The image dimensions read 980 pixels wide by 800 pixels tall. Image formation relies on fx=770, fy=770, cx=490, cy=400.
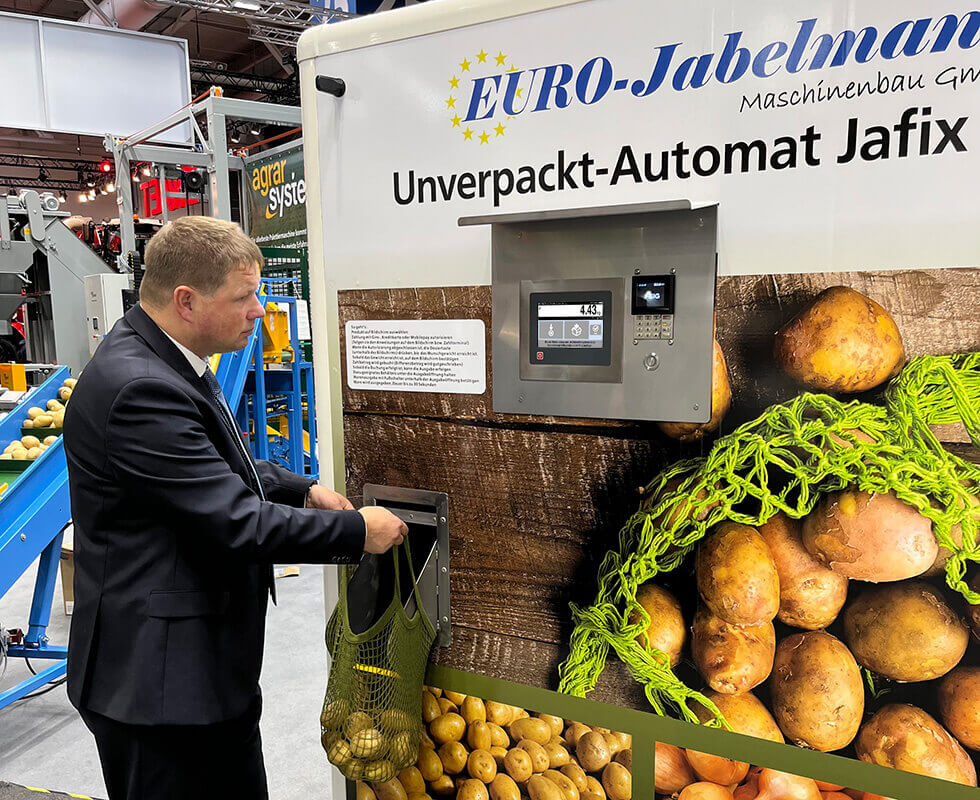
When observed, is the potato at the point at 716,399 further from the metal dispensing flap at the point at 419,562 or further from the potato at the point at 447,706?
the potato at the point at 447,706

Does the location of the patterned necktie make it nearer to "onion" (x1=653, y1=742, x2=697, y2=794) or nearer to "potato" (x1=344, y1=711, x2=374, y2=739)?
"potato" (x1=344, y1=711, x2=374, y2=739)

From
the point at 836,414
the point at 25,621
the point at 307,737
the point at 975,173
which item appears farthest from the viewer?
the point at 25,621

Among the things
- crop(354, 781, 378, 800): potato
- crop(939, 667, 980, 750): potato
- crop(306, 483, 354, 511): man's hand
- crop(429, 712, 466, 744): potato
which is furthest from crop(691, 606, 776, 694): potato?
crop(354, 781, 378, 800): potato

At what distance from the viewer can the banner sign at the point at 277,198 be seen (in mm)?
6266

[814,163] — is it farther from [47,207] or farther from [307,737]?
[47,207]

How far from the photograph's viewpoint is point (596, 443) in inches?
58.9

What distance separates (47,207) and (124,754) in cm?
606

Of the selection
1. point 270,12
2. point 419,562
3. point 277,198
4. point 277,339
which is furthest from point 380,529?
point 270,12

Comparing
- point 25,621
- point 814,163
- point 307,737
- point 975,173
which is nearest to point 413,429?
point 814,163

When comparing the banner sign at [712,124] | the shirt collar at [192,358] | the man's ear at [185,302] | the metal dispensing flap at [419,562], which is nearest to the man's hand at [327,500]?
the metal dispensing flap at [419,562]

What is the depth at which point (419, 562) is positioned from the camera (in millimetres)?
1777

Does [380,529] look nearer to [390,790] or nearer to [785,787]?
[390,790]

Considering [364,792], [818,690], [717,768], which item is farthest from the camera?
[364,792]

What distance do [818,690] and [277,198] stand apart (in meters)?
6.17
